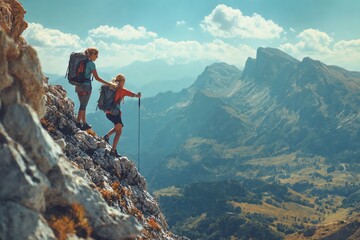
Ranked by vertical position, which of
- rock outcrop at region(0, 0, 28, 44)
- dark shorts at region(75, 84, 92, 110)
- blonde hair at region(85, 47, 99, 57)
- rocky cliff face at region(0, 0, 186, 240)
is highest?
rock outcrop at region(0, 0, 28, 44)

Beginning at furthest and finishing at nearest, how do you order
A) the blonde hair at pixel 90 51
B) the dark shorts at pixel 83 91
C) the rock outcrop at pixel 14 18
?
the dark shorts at pixel 83 91 → the rock outcrop at pixel 14 18 → the blonde hair at pixel 90 51

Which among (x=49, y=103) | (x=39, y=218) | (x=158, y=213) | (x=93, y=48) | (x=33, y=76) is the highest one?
(x=93, y=48)

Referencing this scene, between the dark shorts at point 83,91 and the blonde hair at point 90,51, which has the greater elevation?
the blonde hair at point 90,51

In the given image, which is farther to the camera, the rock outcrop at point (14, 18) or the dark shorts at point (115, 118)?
the dark shorts at point (115, 118)

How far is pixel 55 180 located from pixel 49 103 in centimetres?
1386

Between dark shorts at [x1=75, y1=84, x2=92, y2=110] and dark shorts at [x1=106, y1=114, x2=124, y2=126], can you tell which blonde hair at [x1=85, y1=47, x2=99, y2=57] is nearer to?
dark shorts at [x1=75, y1=84, x2=92, y2=110]

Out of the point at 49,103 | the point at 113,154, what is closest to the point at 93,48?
the point at 49,103

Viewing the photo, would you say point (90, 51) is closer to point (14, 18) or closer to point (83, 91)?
point (83, 91)

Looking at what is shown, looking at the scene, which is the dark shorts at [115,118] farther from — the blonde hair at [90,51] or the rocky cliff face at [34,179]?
the rocky cliff face at [34,179]

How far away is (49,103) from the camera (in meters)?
25.4

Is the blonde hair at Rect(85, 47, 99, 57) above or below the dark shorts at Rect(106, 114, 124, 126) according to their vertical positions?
above

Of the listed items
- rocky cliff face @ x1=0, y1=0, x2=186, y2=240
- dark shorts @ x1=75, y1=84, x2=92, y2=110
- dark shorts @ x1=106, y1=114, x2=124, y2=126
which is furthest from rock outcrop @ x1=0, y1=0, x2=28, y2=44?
rocky cliff face @ x1=0, y1=0, x2=186, y2=240

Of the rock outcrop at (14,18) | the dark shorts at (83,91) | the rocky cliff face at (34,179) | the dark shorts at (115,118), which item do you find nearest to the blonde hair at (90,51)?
the dark shorts at (83,91)

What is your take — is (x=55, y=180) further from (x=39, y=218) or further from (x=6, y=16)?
(x=6, y=16)
